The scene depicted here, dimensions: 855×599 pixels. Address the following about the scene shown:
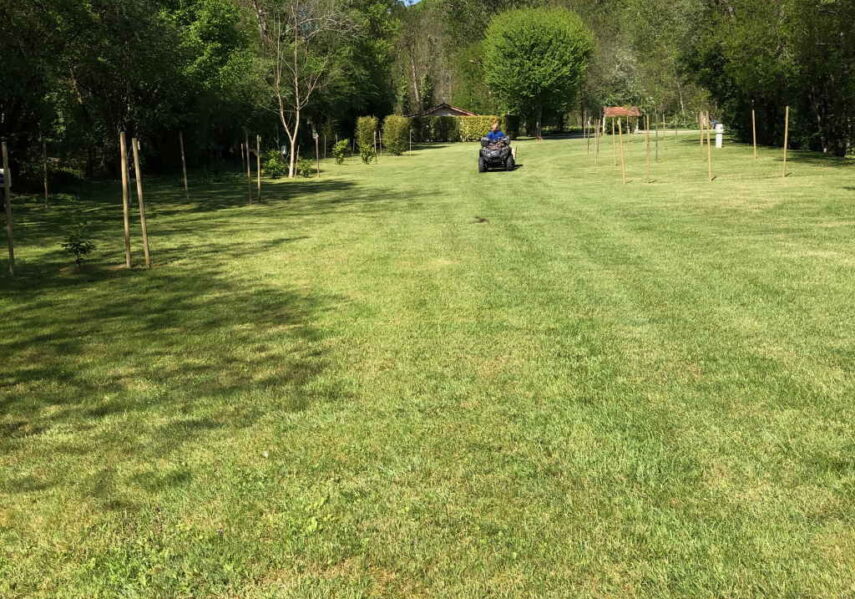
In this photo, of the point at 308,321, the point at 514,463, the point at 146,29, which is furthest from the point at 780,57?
the point at 514,463

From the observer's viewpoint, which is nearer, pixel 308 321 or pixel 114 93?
pixel 308 321

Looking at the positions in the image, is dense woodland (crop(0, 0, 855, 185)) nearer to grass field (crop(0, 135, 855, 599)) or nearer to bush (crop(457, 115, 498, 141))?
grass field (crop(0, 135, 855, 599))

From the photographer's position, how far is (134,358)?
5.75 meters

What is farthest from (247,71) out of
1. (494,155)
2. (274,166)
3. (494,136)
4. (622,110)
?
(622,110)

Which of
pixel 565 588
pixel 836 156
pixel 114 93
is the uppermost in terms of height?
pixel 114 93

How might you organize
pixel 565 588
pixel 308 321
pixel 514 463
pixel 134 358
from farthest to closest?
1. pixel 308 321
2. pixel 134 358
3. pixel 514 463
4. pixel 565 588

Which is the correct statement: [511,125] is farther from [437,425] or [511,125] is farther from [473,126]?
[437,425]

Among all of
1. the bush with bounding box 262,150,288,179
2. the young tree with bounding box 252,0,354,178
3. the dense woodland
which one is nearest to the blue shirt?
the young tree with bounding box 252,0,354,178

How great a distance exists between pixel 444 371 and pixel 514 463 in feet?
5.14

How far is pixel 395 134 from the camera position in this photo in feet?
150

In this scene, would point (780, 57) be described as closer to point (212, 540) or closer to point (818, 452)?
point (818, 452)

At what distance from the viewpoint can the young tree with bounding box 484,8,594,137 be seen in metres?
62.1

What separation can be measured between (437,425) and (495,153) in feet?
73.4

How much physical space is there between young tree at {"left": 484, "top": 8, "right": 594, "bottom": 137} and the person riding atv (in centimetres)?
3856
